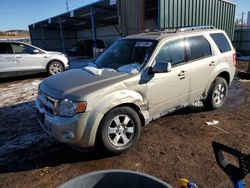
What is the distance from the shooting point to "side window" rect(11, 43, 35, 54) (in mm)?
10547

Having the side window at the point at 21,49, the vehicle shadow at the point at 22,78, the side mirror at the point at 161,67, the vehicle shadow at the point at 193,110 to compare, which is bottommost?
the vehicle shadow at the point at 193,110

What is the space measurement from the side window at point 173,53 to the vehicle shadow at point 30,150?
1.94 meters

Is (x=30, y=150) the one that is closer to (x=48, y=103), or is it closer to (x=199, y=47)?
(x=48, y=103)

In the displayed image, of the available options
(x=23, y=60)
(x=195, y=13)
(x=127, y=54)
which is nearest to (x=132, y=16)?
(x=195, y=13)

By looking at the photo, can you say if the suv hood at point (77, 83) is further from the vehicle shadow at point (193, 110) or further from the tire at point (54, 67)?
the tire at point (54, 67)

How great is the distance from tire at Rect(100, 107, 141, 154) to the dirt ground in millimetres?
174

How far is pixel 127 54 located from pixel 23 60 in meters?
7.21

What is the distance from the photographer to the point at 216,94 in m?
5.81

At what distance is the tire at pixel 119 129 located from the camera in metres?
3.73

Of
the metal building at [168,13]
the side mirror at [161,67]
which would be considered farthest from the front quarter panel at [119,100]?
the metal building at [168,13]

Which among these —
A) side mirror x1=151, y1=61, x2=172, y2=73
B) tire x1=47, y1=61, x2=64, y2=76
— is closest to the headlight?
side mirror x1=151, y1=61, x2=172, y2=73

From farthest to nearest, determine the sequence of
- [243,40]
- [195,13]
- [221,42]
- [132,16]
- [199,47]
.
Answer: [243,40]
[195,13]
[132,16]
[221,42]
[199,47]

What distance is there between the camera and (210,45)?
5438mm

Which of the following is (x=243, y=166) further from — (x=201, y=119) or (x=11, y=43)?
(x=11, y=43)
